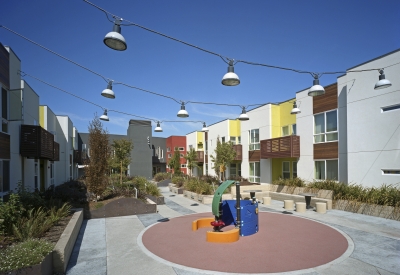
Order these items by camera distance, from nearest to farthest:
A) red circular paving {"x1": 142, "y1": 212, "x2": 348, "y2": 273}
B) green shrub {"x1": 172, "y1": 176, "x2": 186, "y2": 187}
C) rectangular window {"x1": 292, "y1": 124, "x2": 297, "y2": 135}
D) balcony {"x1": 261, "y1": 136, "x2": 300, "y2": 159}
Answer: red circular paving {"x1": 142, "y1": 212, "x2": 348, "y2": 273} → balcony {"x1": 261, "y1": 136, "x2": 300, "y2": 159} → rectangular window {"x1": 292, "y1": 124, "x2": 297, "y2": 135} → green shrub {"x1": 172, "y1": 176, "x2": 186, "y2": 187}

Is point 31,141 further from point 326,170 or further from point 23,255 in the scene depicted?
point 326,170

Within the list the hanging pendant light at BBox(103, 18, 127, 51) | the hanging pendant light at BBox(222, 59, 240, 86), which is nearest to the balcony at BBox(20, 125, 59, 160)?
the hanging pendant light at BBox(103, 18, 127, 51)

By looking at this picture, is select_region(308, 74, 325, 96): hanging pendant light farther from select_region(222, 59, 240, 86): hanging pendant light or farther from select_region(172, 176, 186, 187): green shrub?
select_region(172, 176, 186, 187): green shrub

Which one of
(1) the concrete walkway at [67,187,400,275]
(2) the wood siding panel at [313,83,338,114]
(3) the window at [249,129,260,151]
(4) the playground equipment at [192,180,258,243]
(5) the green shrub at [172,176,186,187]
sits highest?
(2) the wood siding panel at [313,83,338,114]

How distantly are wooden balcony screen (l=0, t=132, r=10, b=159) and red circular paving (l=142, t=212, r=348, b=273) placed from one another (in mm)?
6407

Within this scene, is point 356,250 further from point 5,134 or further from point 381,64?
point 5,134

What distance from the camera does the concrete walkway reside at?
5.75 meters

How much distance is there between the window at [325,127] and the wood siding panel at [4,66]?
57.5 feet

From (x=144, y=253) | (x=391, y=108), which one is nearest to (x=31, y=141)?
(x=144, y=253)

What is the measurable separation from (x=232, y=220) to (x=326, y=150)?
1013 cm

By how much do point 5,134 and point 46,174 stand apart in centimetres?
867

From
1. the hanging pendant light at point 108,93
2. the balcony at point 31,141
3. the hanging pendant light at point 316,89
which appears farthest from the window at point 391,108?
the balcony at point 31,141

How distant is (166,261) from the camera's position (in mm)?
6207

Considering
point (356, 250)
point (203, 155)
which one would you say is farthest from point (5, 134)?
point (203, 155)
